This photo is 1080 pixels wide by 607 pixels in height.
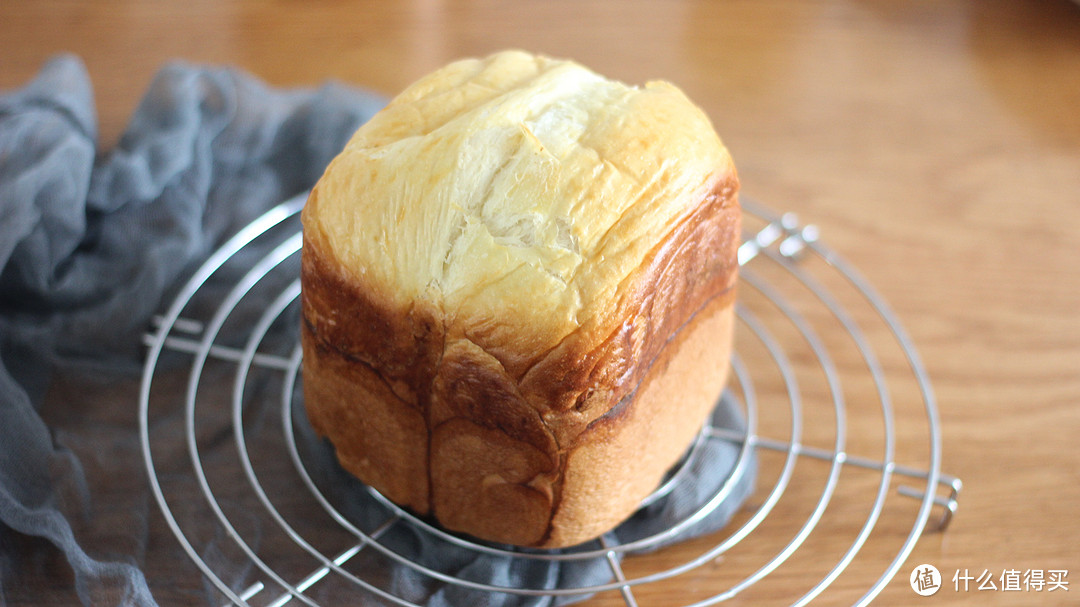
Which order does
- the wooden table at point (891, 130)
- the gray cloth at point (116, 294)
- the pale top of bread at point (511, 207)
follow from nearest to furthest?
the pale top of bread at point (511, 207), the gray cloth at point (116, 294), the wooden table at point (891, 130)

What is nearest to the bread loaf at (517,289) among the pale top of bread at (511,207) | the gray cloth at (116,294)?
the pale top of bread at (511,207)

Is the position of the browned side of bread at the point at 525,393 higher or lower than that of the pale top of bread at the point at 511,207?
lower

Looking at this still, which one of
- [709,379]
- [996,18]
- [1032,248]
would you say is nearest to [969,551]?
[709,379]

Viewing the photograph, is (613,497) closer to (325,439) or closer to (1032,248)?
(325,439)

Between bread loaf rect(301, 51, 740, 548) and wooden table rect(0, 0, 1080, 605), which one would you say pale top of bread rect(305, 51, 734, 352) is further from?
wooden table rect(0, 0, 1080, 605)

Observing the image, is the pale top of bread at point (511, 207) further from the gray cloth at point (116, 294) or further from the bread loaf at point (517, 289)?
the gray cloth at point (116, 294)

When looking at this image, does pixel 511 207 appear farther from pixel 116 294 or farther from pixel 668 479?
pixel 116 294

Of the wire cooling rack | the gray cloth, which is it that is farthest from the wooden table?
the gray cloth
